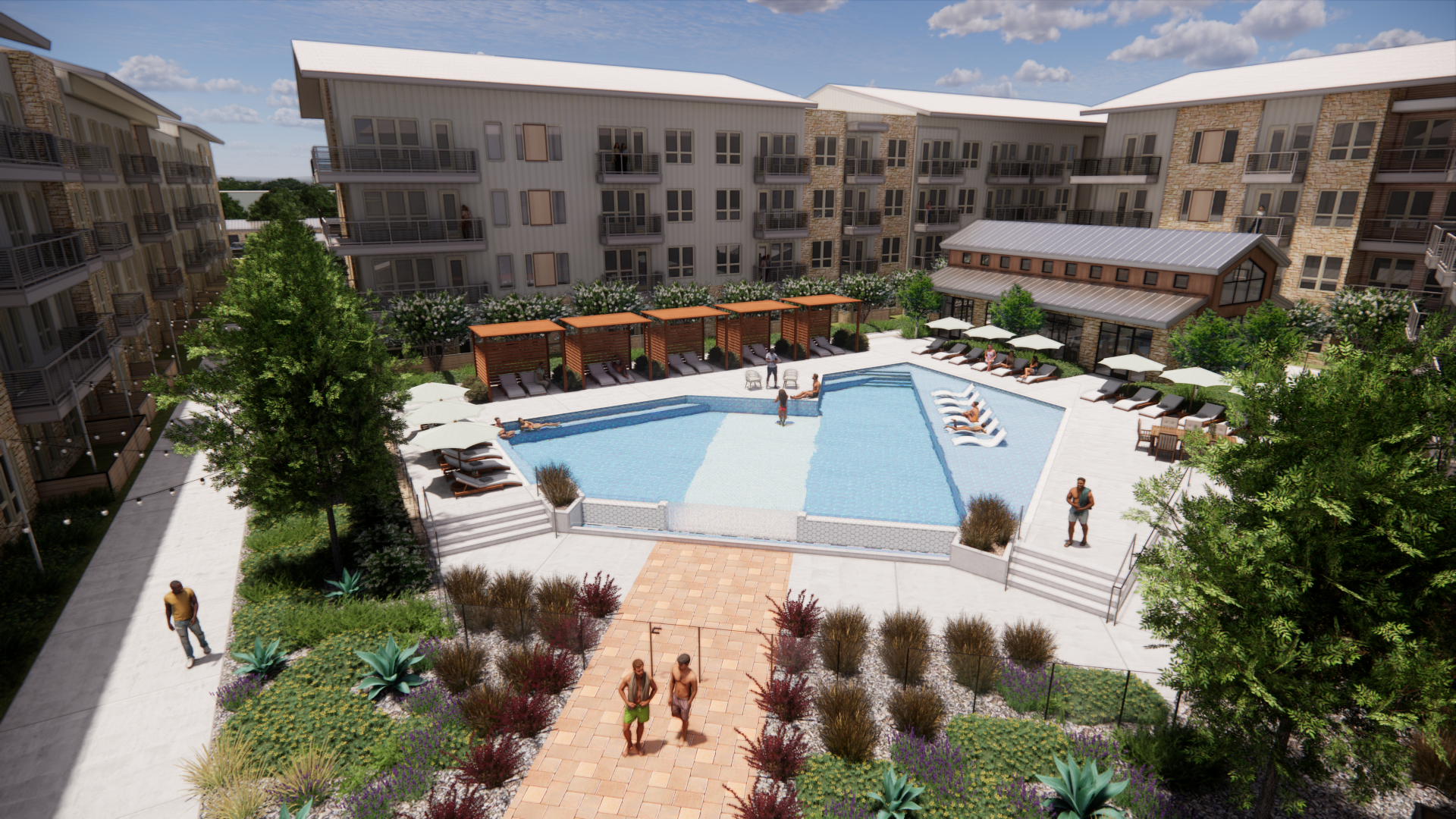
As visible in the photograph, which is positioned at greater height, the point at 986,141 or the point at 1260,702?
the point at 986,141

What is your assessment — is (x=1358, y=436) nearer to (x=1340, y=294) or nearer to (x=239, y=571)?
(x=239, y=571)

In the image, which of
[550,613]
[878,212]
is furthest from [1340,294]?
[550,613]

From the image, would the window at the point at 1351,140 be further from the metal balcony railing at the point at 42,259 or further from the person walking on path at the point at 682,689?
the metal balcony railing at the point at 42,259

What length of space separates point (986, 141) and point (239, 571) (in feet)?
166

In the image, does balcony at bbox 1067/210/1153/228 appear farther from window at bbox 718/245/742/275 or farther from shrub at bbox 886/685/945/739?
shrub at bbox 886/685/945/739

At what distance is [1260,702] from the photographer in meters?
7.75

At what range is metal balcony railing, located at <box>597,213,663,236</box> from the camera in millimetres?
37344

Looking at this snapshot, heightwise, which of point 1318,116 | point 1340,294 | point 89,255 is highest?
point 1318,116

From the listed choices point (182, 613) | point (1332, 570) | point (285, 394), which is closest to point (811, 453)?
point (285, 394)

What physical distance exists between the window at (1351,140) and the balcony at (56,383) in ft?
170

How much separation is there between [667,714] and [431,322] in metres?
24.4

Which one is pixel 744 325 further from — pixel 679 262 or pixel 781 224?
pixel 781 224

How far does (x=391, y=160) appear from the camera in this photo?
31.1m

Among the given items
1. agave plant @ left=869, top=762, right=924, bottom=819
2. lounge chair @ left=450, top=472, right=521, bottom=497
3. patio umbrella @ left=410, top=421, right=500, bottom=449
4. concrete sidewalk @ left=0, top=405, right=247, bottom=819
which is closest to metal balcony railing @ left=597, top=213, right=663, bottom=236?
patio umbrella @ left=410, top=421, right=500, bottom=449
